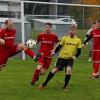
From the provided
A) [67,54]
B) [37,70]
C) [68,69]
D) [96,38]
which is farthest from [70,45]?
[96,38]

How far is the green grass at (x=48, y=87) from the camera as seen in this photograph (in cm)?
1166

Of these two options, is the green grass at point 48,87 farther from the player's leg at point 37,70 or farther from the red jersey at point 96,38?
the red jersey at point 96,38

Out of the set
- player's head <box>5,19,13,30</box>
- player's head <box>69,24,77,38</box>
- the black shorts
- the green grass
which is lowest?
the green grass

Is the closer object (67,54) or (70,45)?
(67,54)

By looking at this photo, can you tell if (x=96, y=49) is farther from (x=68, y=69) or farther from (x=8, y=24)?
(x=8, y=24)

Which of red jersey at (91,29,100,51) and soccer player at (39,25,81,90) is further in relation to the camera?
red jersey at (91,29,100,51)

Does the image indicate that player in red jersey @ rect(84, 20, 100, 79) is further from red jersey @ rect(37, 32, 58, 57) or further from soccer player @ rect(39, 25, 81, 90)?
soccer player @ rect(39, 25, 81, 90)

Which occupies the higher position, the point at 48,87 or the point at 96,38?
the point at 96,38

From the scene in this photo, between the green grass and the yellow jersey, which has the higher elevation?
the yellow jersey

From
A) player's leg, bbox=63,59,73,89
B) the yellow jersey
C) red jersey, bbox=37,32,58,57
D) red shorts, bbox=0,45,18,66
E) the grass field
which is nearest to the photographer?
the grass field

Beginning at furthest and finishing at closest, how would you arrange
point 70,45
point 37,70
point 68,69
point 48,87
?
point 37,70 < point 48,87 < point 70,45 < point 68,69

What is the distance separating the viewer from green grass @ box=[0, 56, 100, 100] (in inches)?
459

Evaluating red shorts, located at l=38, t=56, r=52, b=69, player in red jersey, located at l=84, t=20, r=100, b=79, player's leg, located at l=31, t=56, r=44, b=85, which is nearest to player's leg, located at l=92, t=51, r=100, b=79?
player in red jersey, located at l=84, t=20, r=100, b=79

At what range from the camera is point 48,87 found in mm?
13367
